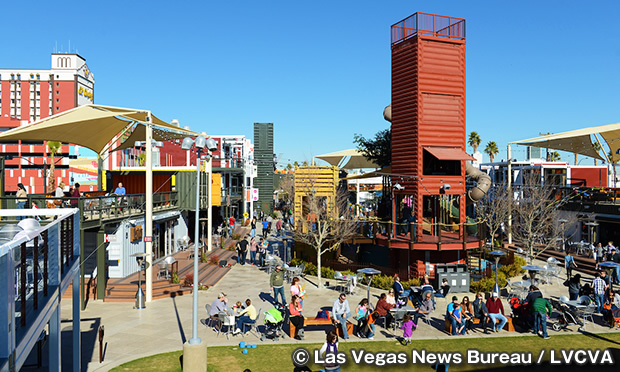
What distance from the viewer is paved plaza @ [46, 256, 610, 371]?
14758mm

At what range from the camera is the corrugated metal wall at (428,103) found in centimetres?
2473

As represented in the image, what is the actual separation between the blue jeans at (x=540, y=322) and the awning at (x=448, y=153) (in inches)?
377

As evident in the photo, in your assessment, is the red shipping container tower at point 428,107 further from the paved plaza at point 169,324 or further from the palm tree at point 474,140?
the palm tree at point 474,140

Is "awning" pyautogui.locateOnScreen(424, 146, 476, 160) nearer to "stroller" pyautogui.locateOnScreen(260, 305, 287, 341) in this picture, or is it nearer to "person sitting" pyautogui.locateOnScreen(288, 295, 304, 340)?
"person sitting" pyautogui.locateOnScreen(288, 295, 304, 340)

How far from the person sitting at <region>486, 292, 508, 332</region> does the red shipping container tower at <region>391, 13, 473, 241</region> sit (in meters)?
8.20

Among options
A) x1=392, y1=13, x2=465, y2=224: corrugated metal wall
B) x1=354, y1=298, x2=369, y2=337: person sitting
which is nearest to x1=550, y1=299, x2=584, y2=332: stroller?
x1=354, y1=298, x2=369, y2=337: person sitting

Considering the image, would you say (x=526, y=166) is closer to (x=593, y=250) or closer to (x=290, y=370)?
(x=593, y=250)

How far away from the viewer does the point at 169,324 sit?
17.4 m

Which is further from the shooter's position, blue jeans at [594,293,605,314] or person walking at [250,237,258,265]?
person walking at [250,237,258,265]

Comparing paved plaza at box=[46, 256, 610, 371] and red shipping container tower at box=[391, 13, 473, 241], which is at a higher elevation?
red shipping container tower at box=[391, 13, 473, 241]

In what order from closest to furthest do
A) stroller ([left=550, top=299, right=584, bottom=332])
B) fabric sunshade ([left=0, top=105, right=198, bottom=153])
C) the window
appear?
stroller ([left=550, top=299, right=584, bottom=332]) < fabric sunshade ([left=0, top=105, right=198, bottom=153]) < the window

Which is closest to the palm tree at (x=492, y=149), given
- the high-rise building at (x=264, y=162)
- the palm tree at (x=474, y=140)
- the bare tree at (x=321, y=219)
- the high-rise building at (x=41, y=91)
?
the palm tree at (x=474, y=140)

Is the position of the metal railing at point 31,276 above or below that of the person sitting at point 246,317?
above

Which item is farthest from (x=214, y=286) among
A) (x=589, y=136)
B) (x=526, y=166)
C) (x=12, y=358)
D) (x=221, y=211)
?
(x=526, y=166)
